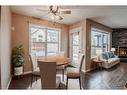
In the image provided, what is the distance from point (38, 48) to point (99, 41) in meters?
3.82

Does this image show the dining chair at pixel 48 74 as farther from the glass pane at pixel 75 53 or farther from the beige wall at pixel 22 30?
the glass pane at pixel 75 53

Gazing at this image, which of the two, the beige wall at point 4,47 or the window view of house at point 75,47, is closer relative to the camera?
the beige wall at point 4,47

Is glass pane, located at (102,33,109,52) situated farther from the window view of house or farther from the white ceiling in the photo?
the white ceiling

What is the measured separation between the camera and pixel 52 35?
627 centimetres

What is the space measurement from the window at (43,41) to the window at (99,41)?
6.33 feet

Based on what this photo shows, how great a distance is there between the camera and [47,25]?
588 centimetres

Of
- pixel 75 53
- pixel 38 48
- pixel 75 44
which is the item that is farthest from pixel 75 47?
pixel 38 48

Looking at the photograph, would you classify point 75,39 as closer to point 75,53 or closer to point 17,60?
point 75,53

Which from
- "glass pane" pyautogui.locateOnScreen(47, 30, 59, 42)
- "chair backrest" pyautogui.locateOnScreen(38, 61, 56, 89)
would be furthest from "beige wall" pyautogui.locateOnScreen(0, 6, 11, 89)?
"glass pane" pyautogui.locateOnScreen(47, 30, 59, 42)

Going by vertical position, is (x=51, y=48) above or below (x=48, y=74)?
above

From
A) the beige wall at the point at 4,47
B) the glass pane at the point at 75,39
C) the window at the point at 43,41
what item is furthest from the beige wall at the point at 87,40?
the beige wall at the point at 4,47

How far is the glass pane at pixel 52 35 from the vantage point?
239 inches

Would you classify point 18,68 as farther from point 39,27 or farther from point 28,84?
point 39,27
